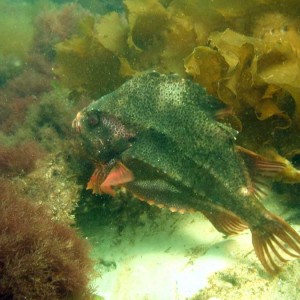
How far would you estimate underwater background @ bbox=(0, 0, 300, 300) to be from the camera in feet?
9.22

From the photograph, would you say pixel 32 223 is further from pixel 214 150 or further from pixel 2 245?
pixel 214 150

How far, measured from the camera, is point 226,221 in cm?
314

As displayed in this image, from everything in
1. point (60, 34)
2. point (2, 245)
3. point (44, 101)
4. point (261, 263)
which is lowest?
point (60, 34)

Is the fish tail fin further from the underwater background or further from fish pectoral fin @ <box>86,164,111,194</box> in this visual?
fish pectoral fin @ <box>86,164,111,194</box>

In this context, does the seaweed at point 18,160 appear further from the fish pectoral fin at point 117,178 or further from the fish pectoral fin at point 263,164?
the fish pectoral fin at point 263,164

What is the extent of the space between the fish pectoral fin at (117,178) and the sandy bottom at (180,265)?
0.90 meters

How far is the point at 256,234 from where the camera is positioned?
115 inches

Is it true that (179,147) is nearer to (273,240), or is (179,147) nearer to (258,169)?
(258,169)

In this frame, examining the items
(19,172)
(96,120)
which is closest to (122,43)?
(96,120)

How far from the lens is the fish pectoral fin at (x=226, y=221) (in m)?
3.08

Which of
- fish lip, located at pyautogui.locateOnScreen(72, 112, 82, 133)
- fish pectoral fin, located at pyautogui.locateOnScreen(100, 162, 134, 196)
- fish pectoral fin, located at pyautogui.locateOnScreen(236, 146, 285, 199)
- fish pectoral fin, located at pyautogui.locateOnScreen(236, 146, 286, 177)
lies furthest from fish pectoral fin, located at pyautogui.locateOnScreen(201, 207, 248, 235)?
fish lip, located at pyautogui.locateOnScreen(72, 112, 82, 133)

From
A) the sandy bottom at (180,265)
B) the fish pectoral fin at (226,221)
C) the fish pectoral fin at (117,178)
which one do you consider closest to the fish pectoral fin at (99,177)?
the fish pectoral fin at (117,178)

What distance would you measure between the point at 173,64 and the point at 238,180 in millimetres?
1995

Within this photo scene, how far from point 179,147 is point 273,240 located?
45.3 inches
